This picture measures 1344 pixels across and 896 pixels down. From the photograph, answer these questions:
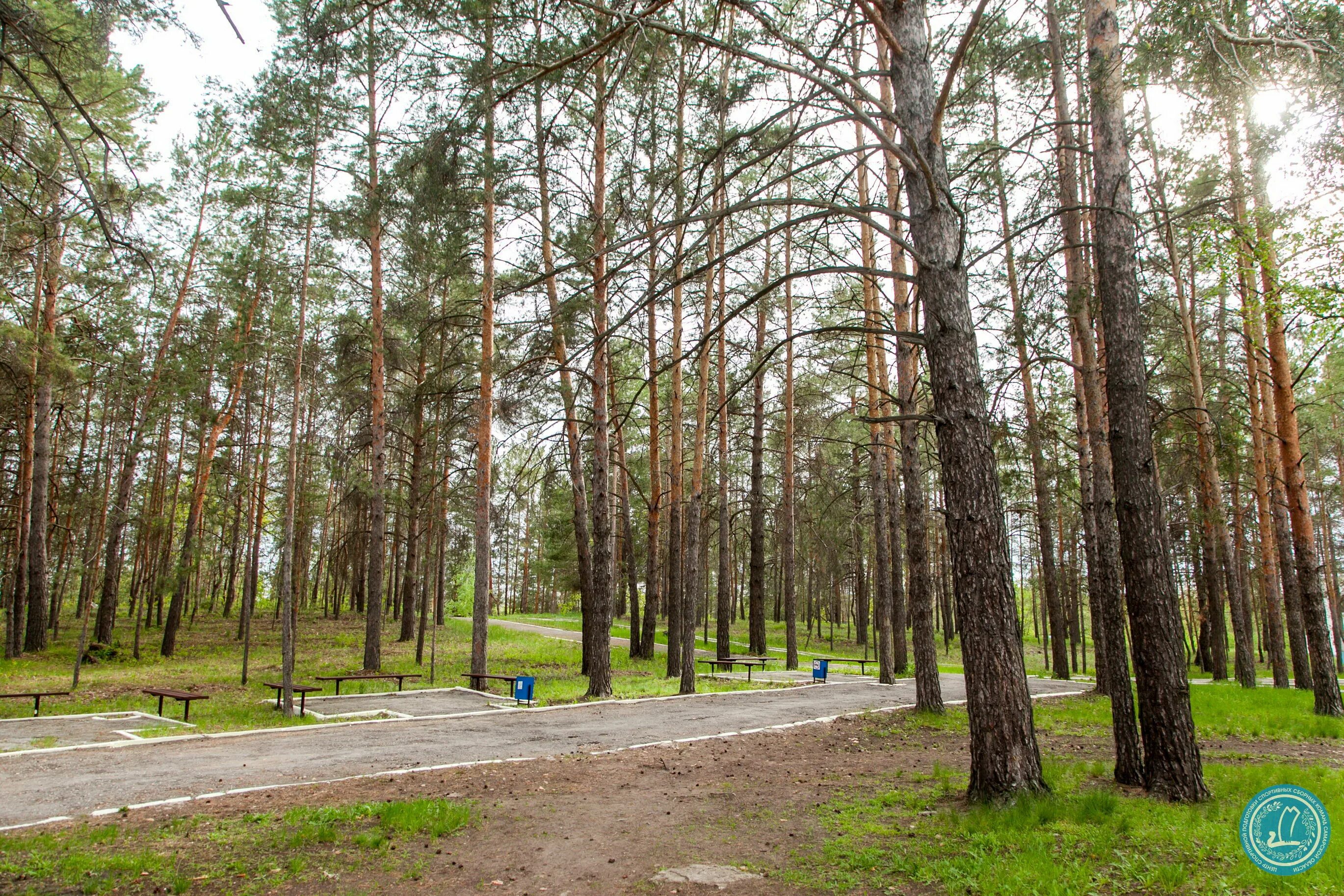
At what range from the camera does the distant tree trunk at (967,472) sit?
498 cm

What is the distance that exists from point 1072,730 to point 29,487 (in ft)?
82.5

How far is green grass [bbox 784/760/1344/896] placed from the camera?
11.8ft

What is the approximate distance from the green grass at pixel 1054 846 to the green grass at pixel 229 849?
272cm

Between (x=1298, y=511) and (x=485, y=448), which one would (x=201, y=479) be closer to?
(x=485, y=448)

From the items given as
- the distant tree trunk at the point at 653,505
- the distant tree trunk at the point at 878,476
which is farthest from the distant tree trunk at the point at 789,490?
the distant tree trunk at the point at 653,505

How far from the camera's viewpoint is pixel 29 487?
62.5ft

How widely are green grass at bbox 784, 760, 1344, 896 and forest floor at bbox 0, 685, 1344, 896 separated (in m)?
0.02

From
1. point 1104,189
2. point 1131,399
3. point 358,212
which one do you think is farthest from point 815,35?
point 358,212

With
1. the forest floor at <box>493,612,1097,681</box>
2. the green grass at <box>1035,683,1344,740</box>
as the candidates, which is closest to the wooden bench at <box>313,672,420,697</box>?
the green grass at <box>1035,683,1344,740</box>

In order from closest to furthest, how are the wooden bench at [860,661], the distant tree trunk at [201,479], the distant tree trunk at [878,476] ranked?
the distant tree trunk at [878,476]
the distant tree trunk at [201,479]
the wooden bench at [860,661]

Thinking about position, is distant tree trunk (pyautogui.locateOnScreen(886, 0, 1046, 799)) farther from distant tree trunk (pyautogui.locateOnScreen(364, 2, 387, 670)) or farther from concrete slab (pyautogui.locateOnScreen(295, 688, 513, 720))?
distant tree trunk (pyautogui.locateOnScreen(364, 2, 387, 670))

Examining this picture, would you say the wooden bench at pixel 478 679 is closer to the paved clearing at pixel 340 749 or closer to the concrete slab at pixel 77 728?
the paved clearing at pixel 340 749

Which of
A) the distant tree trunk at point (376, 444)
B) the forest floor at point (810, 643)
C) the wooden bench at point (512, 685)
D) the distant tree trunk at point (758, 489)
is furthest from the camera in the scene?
the forest floor at point (810, 643)

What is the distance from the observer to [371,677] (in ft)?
47.3
